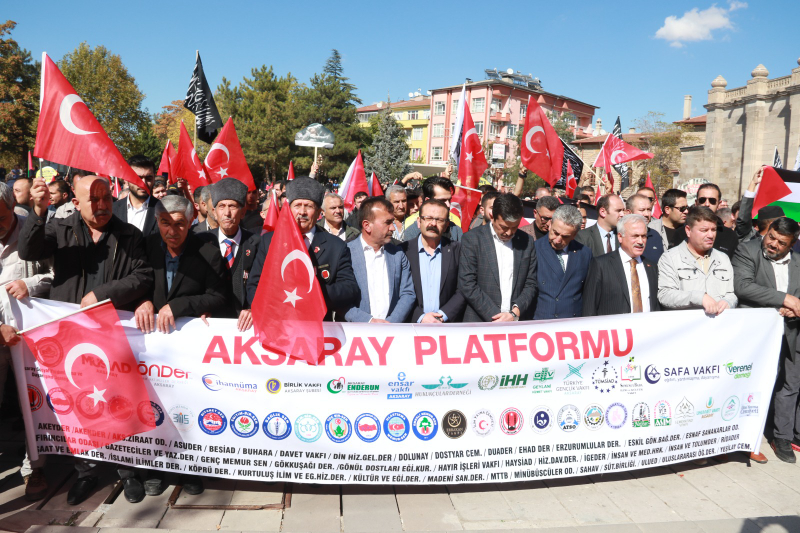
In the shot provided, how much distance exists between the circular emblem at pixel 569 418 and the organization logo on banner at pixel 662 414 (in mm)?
645

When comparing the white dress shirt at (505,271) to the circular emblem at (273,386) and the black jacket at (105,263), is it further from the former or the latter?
the black jacket at (105,263)

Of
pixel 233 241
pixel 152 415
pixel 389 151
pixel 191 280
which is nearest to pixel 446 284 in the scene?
pixel 233 241

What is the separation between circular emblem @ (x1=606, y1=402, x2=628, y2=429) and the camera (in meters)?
4.15

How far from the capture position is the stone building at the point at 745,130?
41312mm

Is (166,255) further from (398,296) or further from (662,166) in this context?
(662,166)

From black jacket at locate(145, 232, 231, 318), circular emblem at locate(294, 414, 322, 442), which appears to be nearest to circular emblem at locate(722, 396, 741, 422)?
circular emblem at locate(294, 414, 322, 442)

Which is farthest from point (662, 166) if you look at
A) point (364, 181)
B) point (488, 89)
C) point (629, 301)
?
point (629, 301)

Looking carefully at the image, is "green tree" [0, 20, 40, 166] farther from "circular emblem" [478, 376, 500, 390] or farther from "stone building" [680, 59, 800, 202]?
"stone building" [680, 59, 800, 202]

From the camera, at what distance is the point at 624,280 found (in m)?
4.75

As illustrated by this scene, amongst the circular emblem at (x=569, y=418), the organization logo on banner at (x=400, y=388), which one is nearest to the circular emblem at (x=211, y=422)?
the organization logo on banner at (x=400, y=388)

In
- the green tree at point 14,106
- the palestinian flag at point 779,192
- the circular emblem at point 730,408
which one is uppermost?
the green tree at point 14,106

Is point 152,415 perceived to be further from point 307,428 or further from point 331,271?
point 331,271

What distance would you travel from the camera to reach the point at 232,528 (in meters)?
3.54

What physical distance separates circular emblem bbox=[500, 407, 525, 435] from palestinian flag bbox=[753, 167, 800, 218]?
3784 mm
